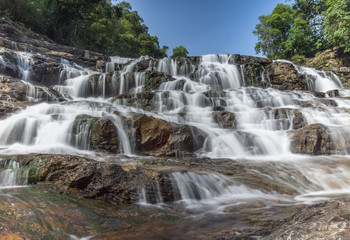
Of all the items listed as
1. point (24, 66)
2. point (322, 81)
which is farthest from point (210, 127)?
point (322, 81)

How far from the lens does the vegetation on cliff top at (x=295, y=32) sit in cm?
2805

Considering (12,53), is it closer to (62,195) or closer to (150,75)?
(150,75)

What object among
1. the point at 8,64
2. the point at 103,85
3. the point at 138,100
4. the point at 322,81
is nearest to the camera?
the point at 138,100

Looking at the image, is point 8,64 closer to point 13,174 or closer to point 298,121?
point 13,174

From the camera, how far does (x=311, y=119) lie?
406 inches

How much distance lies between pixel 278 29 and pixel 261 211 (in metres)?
33.6

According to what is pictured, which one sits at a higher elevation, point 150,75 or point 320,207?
point 150,75

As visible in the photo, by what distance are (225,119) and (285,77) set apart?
1181 cm

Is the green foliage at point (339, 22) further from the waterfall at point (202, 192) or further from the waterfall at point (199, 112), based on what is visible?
the waterfall at point (202, 192)

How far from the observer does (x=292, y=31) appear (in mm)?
28953

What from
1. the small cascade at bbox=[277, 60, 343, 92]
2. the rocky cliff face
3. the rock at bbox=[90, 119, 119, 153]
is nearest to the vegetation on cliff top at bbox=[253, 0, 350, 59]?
the small cascade at bbox=[277, 60, 343, 92]

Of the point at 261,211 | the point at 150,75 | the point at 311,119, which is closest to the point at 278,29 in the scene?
the point at 150,75

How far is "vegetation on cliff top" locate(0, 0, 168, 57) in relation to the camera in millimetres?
23234

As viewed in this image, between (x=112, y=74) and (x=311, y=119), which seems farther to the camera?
(x=112, y=74)
